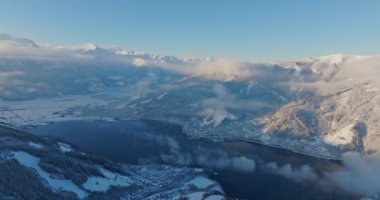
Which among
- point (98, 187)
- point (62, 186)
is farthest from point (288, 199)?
point (62, 186)

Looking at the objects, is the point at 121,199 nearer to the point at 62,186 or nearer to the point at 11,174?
the point at 62,186

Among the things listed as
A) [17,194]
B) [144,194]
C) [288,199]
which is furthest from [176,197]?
[17,194]

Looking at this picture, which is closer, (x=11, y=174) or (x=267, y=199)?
(x=11, y=174)

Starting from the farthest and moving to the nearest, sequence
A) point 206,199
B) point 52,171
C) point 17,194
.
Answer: point 52,171, point 206,199, point 17,194

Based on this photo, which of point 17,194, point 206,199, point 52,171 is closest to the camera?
point 17,194

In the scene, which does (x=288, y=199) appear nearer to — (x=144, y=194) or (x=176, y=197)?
(x=176, y=197)

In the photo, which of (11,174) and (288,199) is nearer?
(11,174)

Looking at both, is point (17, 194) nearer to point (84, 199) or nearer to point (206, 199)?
point (84, 199)

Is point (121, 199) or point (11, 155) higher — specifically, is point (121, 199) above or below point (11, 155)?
below
